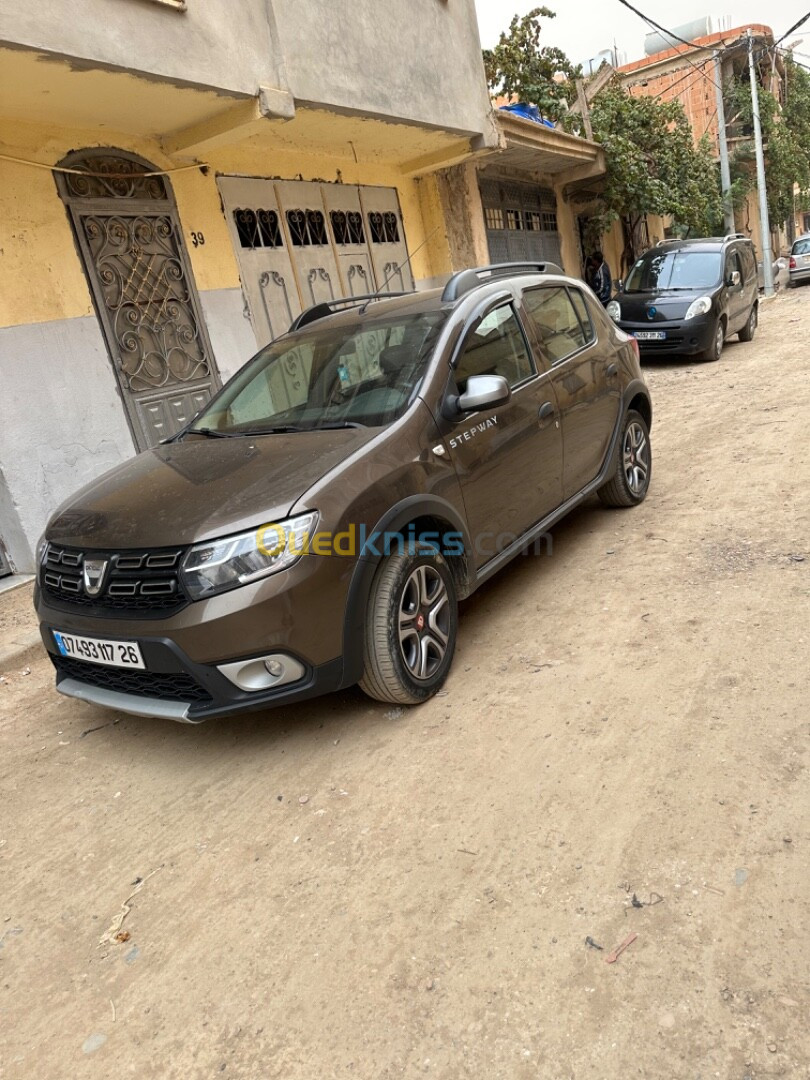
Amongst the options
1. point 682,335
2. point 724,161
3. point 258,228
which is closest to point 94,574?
point 258,228

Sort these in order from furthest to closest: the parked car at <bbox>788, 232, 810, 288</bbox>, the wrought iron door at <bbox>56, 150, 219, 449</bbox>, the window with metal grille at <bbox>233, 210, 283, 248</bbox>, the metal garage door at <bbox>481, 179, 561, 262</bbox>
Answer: the parked car at <bbox>788, 232, 810, 288</bbox> → the metal garage door at <bbox>481, 179, 561, 262</bbox> → the window with metal grille at <bbox>233, 210, 283, 248</bbox> → the wrought iron door at <bbox>56, 150, 219, 449</bbox>

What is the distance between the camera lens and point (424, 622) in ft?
10.6

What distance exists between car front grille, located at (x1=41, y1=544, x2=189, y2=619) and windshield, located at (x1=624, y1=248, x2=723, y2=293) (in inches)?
430

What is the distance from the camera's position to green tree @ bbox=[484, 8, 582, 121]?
1305 cm

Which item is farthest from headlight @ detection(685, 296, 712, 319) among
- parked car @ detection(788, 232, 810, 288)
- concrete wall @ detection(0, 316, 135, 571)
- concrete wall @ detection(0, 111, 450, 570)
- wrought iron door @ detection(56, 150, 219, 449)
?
parked car @ detection(788, 232, 810, 288)

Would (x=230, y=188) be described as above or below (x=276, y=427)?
above

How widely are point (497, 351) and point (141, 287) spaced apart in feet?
14.2

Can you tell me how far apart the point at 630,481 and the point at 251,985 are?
4.22m

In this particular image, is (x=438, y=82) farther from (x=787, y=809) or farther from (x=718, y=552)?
(x=787, y=809)

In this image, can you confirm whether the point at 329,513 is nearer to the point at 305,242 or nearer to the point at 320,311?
the point at 320,311

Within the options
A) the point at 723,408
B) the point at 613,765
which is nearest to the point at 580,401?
the point at 613,765

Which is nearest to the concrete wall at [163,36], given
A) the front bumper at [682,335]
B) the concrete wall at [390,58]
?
the concrete wall at [390,58]

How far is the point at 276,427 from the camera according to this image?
11.8ft

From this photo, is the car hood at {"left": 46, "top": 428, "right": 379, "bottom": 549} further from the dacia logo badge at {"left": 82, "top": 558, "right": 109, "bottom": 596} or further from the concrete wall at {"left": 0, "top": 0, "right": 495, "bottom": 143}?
the concrete wall at {"left": 0, "top": 0, "right": 495, "bottom": 143}
